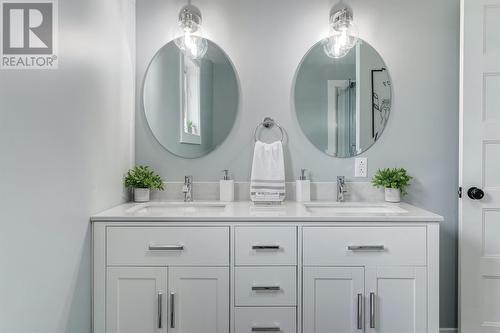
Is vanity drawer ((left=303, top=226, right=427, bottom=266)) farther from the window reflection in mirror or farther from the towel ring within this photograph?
the window reflection in mirror

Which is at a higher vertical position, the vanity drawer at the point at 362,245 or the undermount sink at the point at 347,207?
the undermount sink at the point at 347,207

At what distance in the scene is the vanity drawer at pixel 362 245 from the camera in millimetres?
1462

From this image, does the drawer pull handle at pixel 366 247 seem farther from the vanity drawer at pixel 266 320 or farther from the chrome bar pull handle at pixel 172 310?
the chrome bar pull handle at pixel 172 310

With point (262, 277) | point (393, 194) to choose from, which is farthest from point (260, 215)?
point (393, 194)

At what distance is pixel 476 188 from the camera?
178cm

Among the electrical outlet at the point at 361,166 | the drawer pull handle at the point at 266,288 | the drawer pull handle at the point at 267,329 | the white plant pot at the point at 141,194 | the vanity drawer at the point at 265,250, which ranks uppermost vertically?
the electrical outlet at the point at 361,166

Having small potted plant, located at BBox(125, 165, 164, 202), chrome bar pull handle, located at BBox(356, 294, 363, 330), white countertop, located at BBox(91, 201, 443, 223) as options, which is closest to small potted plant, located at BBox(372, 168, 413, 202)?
white countertop, located at BBox(91, 201, 443, 223)

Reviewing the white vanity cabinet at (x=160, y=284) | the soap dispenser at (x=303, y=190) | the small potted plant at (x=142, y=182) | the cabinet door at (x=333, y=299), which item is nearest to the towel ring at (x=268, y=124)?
the soap dispenser at (x=303, y=190)

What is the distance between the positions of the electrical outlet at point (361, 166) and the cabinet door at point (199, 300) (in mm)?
1038

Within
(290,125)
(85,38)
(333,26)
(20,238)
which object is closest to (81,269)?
(20,238)

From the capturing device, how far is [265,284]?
1.47 meters

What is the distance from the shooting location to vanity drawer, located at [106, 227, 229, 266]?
147 cm

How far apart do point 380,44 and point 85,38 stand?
1.66 metres

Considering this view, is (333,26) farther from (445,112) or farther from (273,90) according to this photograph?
(445,112)
